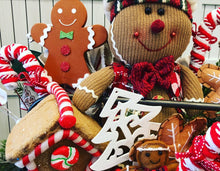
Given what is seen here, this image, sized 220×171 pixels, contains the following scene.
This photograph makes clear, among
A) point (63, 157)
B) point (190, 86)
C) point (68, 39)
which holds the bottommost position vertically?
point (63, 157)

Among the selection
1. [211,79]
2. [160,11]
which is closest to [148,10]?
[160,11]

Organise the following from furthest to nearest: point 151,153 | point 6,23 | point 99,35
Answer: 1. point 6,23
2. point 99,35
3. point 151,153

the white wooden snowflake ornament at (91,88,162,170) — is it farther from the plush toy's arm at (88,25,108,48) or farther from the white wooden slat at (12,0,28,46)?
the white wooden slat at (12,0,28,46)

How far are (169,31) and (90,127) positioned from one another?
31cm

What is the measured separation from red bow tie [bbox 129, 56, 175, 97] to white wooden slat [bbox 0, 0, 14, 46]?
716mm

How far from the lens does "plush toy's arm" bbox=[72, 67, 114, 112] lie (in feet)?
1.83

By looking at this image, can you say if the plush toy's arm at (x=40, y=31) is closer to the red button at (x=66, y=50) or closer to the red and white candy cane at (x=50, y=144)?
the red button at (x=66, y=50)

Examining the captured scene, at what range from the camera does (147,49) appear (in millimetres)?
565

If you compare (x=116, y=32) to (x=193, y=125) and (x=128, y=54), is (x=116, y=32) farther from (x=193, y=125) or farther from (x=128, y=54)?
(x=193, y=125)

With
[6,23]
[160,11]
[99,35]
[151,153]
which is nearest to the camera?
[151,153]

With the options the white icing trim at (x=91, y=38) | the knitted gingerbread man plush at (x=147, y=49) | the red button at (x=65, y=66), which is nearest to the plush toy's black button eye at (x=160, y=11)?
the knitted gingerbread man plush at (x=147, y=49)

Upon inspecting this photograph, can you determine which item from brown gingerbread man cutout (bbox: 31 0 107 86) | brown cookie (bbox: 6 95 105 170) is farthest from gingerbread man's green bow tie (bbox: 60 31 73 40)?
brown cookie (bbox: 6 95 105 170)

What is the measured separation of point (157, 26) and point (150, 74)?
0.12 meters

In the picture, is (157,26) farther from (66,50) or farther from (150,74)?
(66,50)
